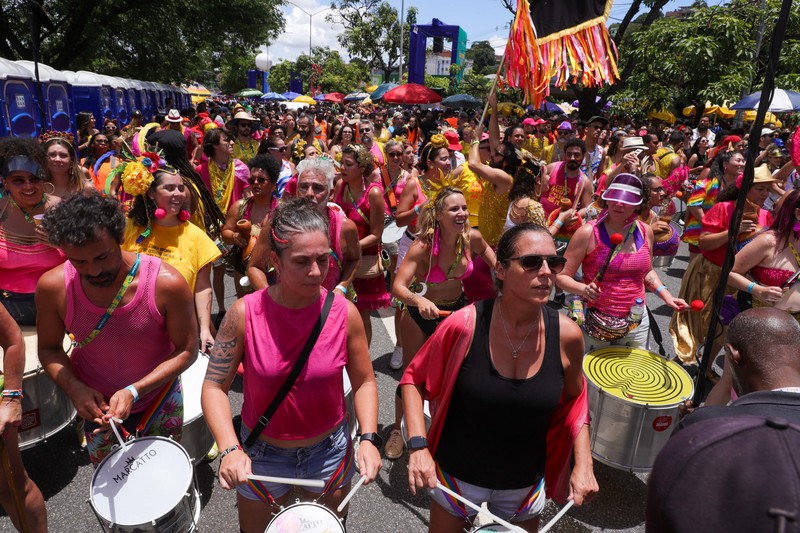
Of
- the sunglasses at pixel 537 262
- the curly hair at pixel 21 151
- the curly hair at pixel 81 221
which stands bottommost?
the sunglasses at pixel 537 262

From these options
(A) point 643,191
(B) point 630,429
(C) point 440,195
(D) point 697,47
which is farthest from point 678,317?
(D) point 697,47

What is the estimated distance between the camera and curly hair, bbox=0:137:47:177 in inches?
137

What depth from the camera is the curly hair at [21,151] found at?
347cm

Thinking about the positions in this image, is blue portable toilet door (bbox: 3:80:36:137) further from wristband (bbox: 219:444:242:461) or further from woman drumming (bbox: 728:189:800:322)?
woman drumming (bbox: 728:189:800:322)

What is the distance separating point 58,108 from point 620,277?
1505cm

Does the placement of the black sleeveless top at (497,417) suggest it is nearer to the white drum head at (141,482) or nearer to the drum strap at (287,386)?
the drum strap at (287,386)

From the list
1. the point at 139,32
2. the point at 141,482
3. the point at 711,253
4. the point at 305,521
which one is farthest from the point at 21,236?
the point at 139,32

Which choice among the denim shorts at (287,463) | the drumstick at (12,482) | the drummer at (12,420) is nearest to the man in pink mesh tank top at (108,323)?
the drummer at (12,420)

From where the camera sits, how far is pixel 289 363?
6.95 feet

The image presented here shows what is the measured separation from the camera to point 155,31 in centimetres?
2366

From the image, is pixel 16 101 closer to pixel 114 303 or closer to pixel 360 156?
pixel 360 156

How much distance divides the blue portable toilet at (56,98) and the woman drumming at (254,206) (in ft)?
34.1

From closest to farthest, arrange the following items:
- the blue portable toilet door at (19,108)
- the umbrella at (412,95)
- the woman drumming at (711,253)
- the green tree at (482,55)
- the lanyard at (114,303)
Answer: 1. the lanyard at (114,303)
2. the woman drumming at (711,253)
3. the blue portable toilet door at (19,108)
4. the umbrella at (412,95)
5. the green tree at (482,55)

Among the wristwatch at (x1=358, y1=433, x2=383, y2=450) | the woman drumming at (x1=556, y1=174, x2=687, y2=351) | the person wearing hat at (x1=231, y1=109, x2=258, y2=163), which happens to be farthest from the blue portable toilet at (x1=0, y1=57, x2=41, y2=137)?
the wristwatch at (x1=358, y1=433, x2=383, y2=450)
